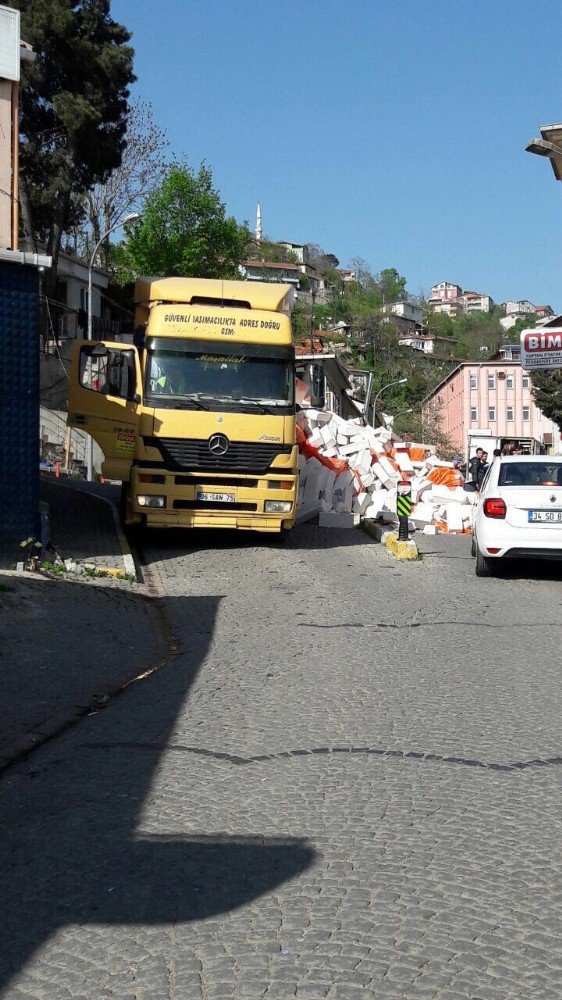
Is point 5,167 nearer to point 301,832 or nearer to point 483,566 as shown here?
point 483,566

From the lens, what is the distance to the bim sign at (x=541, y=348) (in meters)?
32.4

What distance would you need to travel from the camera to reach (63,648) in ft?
28.1

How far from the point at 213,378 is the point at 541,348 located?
19612 mm

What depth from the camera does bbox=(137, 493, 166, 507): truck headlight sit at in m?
15.3

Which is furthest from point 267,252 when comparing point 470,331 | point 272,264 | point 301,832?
point 301,832

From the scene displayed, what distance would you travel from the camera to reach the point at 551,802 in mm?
4953

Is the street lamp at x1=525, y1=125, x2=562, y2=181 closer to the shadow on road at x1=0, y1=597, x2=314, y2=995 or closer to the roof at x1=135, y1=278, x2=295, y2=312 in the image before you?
the roof at x1=135, y1=278, x2=295, y2=312

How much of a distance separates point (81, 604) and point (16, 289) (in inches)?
166

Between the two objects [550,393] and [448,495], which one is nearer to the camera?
[448,495]

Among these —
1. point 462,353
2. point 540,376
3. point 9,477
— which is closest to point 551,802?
point 9,477

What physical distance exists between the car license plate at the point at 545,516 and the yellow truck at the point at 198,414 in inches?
148

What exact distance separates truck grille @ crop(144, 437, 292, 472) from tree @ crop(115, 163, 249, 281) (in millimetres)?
49281

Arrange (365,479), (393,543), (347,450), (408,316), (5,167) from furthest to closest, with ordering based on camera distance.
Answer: (408,316) < (347,450) < (365,479) < (393,543) < (5,167)

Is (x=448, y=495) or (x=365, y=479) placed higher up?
(x=365, y=479)
